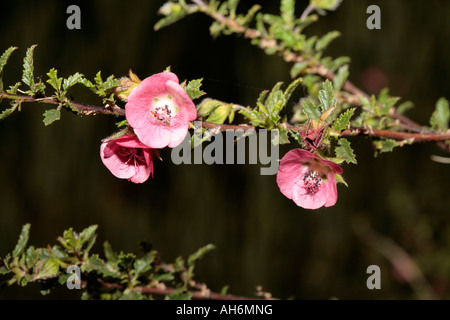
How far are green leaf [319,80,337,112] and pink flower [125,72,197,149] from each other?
15cm

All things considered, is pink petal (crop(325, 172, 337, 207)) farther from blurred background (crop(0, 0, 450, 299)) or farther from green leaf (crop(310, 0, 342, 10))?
blurred background (crop(0, 0, 450, 299))

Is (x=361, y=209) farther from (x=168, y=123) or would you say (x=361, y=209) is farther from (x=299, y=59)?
(x=168, y=123)

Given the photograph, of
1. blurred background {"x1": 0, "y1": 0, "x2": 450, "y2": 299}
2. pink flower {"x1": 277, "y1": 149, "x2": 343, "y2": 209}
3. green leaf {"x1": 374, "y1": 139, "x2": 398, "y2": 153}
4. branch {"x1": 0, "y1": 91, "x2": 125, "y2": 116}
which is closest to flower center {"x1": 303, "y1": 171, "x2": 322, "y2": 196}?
pink flower {"x1": 277, "y1": 149, "x2": 343, "y2": 209}

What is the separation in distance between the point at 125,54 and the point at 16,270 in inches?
43.3

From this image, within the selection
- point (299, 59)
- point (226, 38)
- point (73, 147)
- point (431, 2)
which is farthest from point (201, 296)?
point (431, 2)

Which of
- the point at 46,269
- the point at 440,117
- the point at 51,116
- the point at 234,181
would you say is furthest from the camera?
the point at 234,181

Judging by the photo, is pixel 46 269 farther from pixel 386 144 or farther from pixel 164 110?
pixel 386 144

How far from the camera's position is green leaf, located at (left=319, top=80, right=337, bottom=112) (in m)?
0.51

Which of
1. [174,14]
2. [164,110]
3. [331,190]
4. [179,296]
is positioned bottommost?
[179,296]

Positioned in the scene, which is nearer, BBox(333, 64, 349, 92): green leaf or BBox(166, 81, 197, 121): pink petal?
BBox(166, 81, 197, 121): pink petal

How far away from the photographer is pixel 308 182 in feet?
1.80

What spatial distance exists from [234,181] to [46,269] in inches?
46.1

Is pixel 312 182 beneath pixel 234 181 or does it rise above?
above

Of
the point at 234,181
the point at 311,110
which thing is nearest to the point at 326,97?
the point at 311,110
